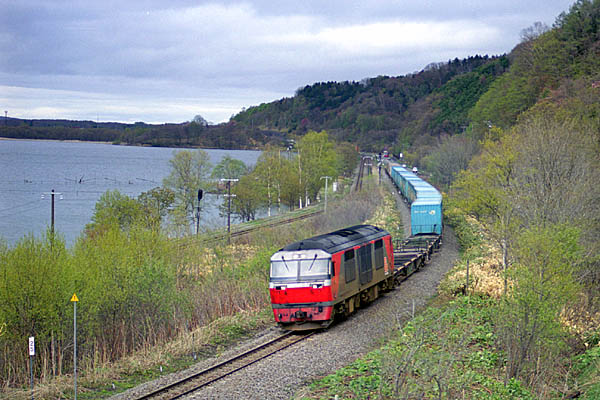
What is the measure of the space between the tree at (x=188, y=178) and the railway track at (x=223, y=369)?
2077 inches

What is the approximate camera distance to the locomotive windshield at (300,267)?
1872 centimetres

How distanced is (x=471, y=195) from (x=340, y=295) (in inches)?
933

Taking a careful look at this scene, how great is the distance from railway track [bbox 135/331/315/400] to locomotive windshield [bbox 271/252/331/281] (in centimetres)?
186

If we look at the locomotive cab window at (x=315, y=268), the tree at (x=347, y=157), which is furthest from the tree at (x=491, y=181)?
the tree at (x=347, y=157)

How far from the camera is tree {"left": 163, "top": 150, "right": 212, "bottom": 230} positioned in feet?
232

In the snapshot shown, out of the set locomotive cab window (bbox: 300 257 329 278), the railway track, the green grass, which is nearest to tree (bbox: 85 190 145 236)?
locomotive cab window (bbox: 300 257 329 278)

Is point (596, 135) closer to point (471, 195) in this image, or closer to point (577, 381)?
point (471, 195)

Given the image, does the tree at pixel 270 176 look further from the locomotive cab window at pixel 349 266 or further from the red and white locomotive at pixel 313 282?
the red and white locomotive at pixel 313 282

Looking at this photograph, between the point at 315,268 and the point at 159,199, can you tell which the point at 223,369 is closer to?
the point at 315,268

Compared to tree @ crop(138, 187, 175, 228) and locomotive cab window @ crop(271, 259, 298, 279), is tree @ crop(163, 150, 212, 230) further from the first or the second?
locomotive cab window @ crop(271, 259, 298, 279)

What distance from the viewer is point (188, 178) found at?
72250mm

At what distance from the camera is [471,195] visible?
40438mm

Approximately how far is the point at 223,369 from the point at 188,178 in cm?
5866

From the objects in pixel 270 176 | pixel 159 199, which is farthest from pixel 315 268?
pixel 270 176
